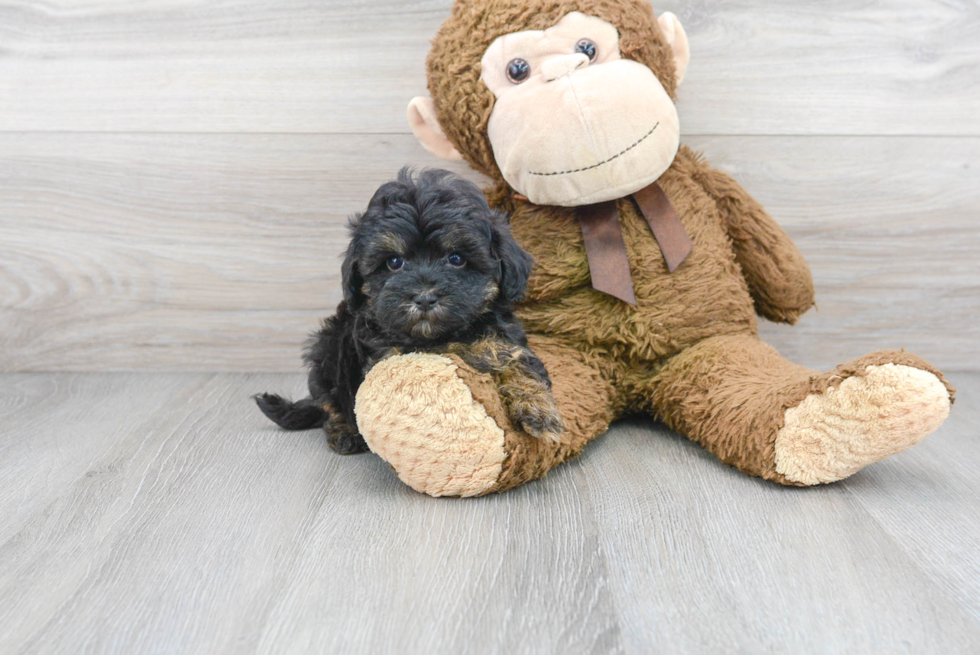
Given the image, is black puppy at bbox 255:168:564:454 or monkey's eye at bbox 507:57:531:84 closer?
black puppy at bbox 255:168:564:454

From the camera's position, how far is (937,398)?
123cm

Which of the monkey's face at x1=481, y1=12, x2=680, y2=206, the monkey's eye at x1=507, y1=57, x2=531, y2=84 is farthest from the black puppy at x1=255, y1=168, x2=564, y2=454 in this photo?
the monkey's eye at x1=507, y1=57, x2=531, y2=84

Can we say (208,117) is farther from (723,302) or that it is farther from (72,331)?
(723,302)

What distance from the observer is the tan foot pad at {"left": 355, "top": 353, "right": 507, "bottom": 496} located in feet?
4.17

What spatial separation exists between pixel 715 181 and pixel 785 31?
554 millimetres

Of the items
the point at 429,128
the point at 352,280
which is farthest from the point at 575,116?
the point at 352,280

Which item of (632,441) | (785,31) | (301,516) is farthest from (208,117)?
(785,31)

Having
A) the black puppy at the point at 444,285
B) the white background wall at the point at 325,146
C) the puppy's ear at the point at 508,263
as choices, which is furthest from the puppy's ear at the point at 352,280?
the white background wall at the point at 325,146

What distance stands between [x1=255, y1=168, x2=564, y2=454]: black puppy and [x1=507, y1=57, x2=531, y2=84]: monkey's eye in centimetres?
31

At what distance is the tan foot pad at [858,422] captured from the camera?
1.23 meters

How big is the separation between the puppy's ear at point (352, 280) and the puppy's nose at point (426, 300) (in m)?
0.18

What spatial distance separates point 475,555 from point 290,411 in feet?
2.49

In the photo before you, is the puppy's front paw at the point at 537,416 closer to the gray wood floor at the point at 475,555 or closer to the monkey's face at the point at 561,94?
the gray wood floor at the point at 475,555

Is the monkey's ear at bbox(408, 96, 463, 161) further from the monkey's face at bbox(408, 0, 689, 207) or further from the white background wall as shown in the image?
the white background wall
